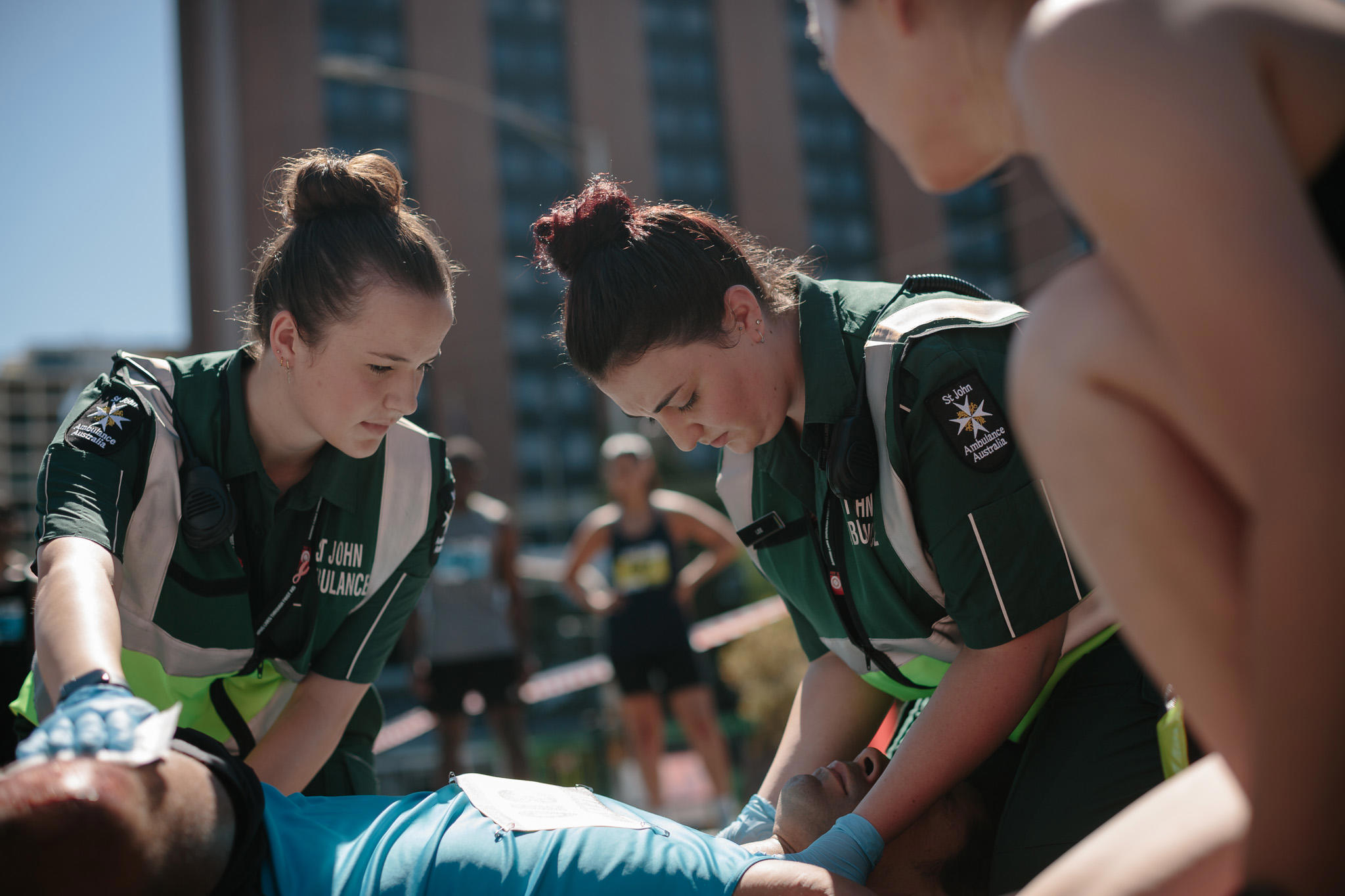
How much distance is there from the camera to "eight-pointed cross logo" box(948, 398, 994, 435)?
5.84ft

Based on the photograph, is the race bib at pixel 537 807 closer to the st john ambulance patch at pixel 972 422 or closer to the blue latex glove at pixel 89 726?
the blue latex glove at pixel 89 726

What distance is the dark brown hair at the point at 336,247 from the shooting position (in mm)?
2129

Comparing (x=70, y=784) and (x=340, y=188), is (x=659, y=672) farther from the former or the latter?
(x=70, y=784)

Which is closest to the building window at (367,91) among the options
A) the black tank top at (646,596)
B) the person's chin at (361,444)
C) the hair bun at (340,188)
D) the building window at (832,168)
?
the building window at (832,168)

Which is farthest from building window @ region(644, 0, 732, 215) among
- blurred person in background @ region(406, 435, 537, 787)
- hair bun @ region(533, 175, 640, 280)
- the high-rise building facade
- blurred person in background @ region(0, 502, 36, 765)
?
hair bun @ region(533, 175, 640, 280)

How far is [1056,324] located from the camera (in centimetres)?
85

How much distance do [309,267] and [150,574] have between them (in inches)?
28.8

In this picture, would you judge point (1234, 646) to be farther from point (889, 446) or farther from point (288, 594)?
point (288, 594)

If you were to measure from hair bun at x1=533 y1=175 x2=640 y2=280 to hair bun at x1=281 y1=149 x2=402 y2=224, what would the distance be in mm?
364

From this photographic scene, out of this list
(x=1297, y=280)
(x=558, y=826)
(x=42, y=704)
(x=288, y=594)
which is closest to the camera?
(x=1297, y=280)

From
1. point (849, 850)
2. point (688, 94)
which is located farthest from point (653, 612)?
point (688, 94)

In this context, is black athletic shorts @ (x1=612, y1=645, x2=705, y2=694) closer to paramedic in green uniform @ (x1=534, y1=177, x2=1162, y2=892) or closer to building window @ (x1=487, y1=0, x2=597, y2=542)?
paramedic in green uniform @ (x1=534, y1=177, x2=1162, y2=892)

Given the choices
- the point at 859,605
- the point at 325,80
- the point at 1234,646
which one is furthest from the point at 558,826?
the point at 325,80

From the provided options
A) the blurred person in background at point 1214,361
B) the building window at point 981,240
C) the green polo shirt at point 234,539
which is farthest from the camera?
the building window at point 981,240
